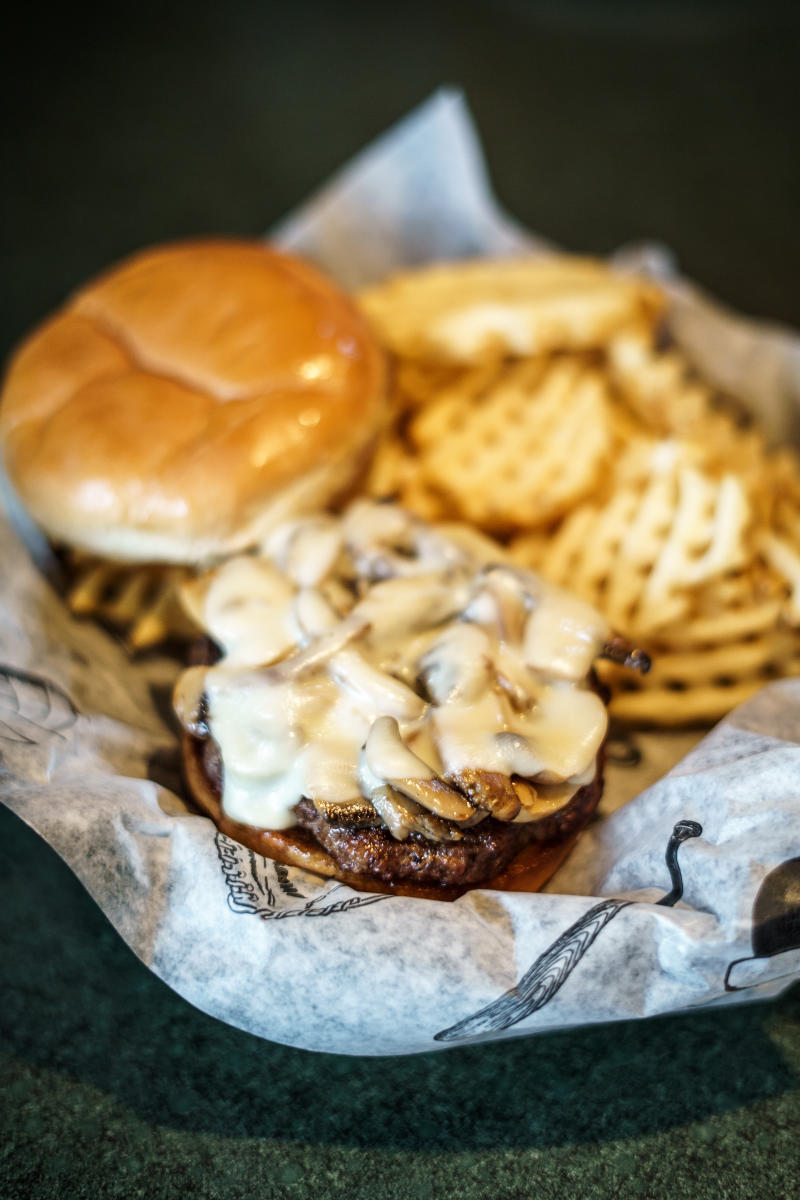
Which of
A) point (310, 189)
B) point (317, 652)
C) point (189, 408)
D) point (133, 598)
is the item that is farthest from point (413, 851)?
point (310, 189)

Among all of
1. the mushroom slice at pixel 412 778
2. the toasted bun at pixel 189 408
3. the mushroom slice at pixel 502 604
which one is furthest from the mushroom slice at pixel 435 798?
the toasted bun at pixel 189 408

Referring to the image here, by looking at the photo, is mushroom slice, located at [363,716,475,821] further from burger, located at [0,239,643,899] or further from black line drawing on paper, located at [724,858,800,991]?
black line drawing on paper, located at [724,858,800,991]

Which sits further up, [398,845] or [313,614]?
[313,614]

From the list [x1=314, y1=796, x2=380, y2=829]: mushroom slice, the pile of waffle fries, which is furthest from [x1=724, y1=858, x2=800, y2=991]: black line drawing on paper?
the pile of waffle fries

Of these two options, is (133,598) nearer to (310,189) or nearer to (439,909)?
(439,909)

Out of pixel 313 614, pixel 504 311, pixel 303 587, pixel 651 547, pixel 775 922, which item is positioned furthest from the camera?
pixel 504 311

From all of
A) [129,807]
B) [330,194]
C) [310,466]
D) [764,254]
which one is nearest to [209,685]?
[129,807]

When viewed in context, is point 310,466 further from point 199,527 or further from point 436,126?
point 436,126

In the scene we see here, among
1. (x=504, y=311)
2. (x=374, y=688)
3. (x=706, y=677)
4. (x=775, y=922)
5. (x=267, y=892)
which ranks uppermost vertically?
(x=504, y=311)
